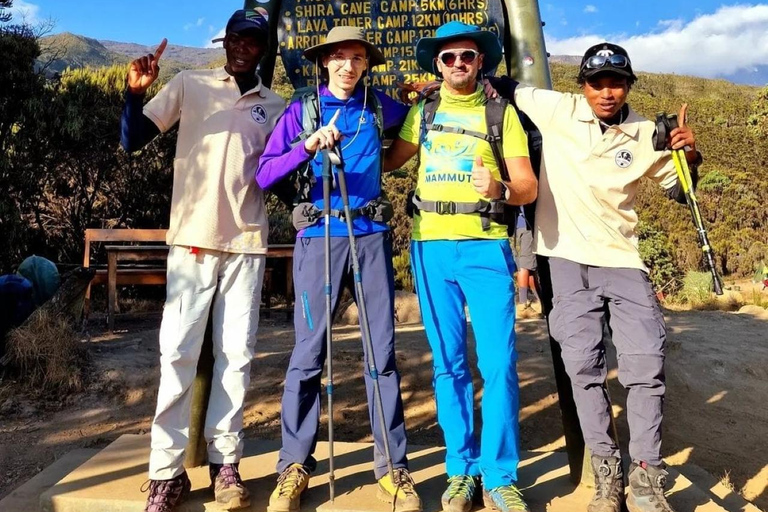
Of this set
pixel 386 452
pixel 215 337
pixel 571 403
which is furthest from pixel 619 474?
pixel 215 337

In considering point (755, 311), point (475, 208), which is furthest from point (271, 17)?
point (755, 311)

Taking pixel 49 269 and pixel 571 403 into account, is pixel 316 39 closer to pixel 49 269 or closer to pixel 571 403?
pixel 571 403

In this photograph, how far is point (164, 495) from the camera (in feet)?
9.86

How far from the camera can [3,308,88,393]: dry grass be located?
6227 mm

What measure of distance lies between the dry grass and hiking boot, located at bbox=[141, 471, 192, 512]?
12.2 ft

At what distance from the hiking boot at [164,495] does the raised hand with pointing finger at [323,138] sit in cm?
168

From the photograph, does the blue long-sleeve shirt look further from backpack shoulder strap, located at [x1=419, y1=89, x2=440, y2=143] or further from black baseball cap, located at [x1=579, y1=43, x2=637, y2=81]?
black baseball cap, located at [x1=579, y1=43, x2=637, y2=81]

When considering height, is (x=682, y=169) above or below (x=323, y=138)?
below

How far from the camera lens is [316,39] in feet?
14.6

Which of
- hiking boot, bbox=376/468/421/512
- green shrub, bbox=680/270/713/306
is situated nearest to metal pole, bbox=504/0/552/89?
hiking boot, bbox=376/468/421/512

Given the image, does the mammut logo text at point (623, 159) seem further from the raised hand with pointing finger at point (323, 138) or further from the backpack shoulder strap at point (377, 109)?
the raised hand with pointing finger at point (323, 138)

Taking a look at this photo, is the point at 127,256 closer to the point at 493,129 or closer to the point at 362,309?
the point at 362,309

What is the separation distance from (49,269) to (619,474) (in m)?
7.15

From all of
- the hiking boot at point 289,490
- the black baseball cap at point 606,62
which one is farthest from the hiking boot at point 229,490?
the black baseball cap at point 606,62
